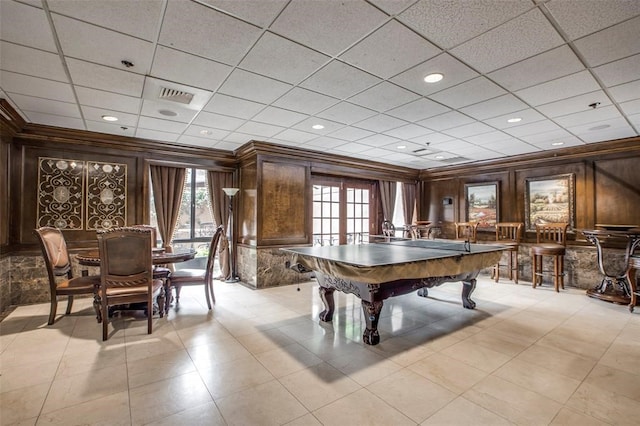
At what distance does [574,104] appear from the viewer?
363 centimetres

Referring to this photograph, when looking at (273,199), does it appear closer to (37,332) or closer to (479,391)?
(37,332)

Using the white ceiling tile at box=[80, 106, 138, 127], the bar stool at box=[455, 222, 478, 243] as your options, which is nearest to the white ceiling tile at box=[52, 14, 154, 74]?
the white ceiling tile at box=[80, 106, 138, 127]

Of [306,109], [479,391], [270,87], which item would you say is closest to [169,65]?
[270,87]

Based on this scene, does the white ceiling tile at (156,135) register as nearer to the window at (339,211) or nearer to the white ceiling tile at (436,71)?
the window at (339,211)

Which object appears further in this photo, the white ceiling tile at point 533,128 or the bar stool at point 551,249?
the bar stool at point 551,249

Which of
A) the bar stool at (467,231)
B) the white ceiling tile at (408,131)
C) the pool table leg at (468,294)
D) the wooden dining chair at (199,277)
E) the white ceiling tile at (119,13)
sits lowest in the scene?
the pool table leg at (468,294)

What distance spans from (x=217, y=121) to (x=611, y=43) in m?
4.20

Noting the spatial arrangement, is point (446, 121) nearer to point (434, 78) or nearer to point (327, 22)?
point (434, 78)

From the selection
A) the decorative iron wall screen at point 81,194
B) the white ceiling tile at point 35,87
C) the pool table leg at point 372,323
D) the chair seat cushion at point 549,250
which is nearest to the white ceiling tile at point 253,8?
the white ceiling tile at point 35,87

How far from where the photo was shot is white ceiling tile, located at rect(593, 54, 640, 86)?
8.75ft

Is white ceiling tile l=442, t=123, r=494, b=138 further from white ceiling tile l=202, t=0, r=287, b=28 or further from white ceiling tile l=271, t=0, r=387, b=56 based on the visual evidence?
white ceiling tile l=202, t=0, r=287, b=28

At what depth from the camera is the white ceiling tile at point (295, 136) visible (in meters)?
4.89

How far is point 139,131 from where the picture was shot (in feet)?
15.8

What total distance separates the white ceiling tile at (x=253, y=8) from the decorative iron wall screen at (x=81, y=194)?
428cm
